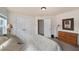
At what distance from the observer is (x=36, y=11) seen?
1496 millimetres

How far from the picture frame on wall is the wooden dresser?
0.09 meters

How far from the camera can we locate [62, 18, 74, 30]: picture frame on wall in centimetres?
157

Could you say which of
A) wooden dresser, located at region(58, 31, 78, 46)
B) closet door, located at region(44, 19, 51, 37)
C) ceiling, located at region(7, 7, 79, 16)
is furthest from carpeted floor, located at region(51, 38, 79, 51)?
ceiling, located at region(7, 7, 79, 16)

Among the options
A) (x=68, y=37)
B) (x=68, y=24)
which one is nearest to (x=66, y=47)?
(x=68, y=37)

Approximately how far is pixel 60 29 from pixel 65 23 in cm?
13

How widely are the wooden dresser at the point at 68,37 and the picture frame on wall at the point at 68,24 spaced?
90 millimetres

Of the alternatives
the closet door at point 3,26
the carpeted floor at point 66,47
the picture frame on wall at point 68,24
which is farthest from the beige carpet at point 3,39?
the picture frame on wall at point 68,24

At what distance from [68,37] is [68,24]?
211mm

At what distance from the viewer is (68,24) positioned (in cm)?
163

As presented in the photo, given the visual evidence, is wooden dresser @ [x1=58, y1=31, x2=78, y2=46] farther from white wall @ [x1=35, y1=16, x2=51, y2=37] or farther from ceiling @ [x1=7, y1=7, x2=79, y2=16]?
ceiling @ [x1=7, y1=7, x2=79, y2=16]

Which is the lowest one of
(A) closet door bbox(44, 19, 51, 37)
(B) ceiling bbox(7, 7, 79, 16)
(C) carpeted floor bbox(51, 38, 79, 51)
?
(C) carpeted floor bbox(51, 38, 79, 51)

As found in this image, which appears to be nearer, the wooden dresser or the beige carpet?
the beige carpet
